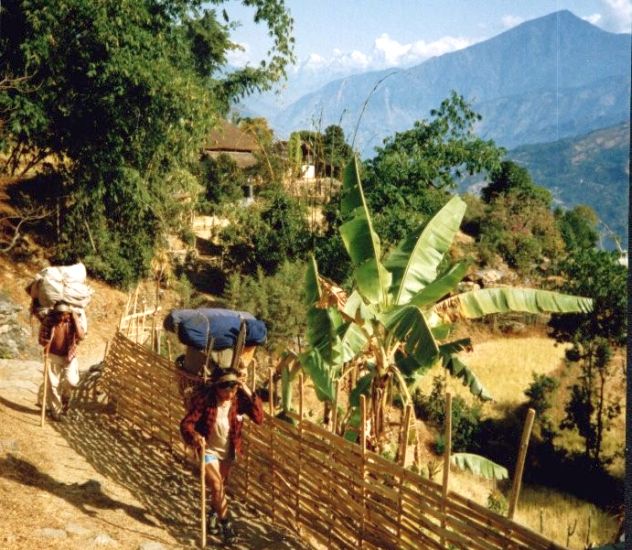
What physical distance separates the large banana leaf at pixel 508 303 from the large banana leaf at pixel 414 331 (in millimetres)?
955

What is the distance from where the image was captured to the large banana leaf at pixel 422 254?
5652 millimetres

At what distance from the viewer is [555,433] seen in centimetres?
1329

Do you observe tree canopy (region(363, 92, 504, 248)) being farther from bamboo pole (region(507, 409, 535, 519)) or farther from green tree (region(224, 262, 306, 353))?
bamboo pole (region(507, 409, 535, 519))

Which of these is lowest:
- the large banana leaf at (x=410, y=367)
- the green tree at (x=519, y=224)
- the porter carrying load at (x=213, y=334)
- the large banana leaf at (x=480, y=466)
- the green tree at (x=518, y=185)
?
the large banana leaf at (x=480, y=466)

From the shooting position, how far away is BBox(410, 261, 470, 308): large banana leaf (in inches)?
207

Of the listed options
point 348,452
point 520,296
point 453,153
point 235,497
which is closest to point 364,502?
point 348,452

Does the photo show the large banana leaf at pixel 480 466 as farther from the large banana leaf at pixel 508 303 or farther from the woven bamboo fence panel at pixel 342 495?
the large banana leaf at pixel 508 303

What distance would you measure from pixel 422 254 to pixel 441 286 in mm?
589

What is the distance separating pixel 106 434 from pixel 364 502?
3585 mm

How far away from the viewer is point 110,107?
12.7 meters

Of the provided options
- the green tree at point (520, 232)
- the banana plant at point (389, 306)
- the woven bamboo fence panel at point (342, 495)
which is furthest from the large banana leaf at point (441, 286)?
the green tree at point (520, 232)

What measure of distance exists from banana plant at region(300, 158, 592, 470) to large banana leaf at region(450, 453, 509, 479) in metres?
0.66

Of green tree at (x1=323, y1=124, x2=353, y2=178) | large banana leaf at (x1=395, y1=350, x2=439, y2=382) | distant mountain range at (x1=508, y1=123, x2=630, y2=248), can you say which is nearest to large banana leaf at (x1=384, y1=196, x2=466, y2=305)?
large banana leaf at (x1=395, y1=350, x2=439, y2=382)

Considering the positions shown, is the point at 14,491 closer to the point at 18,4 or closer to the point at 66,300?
the point at 66,300
